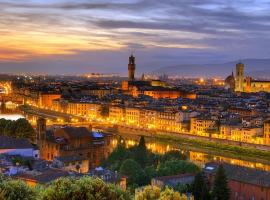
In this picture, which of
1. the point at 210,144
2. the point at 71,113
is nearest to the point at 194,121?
the point at 210,144

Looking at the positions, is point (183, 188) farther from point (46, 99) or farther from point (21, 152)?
point (46, 99)

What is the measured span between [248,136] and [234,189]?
492 inches

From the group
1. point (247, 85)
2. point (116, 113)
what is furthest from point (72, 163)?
point (247, 85)

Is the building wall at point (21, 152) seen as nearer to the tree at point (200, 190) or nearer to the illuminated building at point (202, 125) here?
the tree at point (200, 190)

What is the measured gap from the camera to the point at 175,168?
1307 cm

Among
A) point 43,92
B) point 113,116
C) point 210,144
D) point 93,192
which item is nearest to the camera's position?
point 93,192

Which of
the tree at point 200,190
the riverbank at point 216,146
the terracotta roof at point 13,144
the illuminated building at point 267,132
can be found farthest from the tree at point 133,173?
the illuminated building at point 267,132

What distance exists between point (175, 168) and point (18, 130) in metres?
7.44

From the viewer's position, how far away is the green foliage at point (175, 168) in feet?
42.1

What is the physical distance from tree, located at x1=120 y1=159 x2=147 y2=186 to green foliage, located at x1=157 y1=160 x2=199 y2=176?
52 cm

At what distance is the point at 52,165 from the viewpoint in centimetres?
1222

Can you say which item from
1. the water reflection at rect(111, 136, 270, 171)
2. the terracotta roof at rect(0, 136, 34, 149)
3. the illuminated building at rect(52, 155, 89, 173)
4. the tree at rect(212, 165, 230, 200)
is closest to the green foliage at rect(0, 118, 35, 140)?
the water reflection at rect(111, 136, 270, 171)

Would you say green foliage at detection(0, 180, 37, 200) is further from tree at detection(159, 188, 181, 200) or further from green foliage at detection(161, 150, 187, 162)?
green foliage at detection(161, 150, 187, 162)

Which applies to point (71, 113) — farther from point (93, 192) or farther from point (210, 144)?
point (93, 192)
